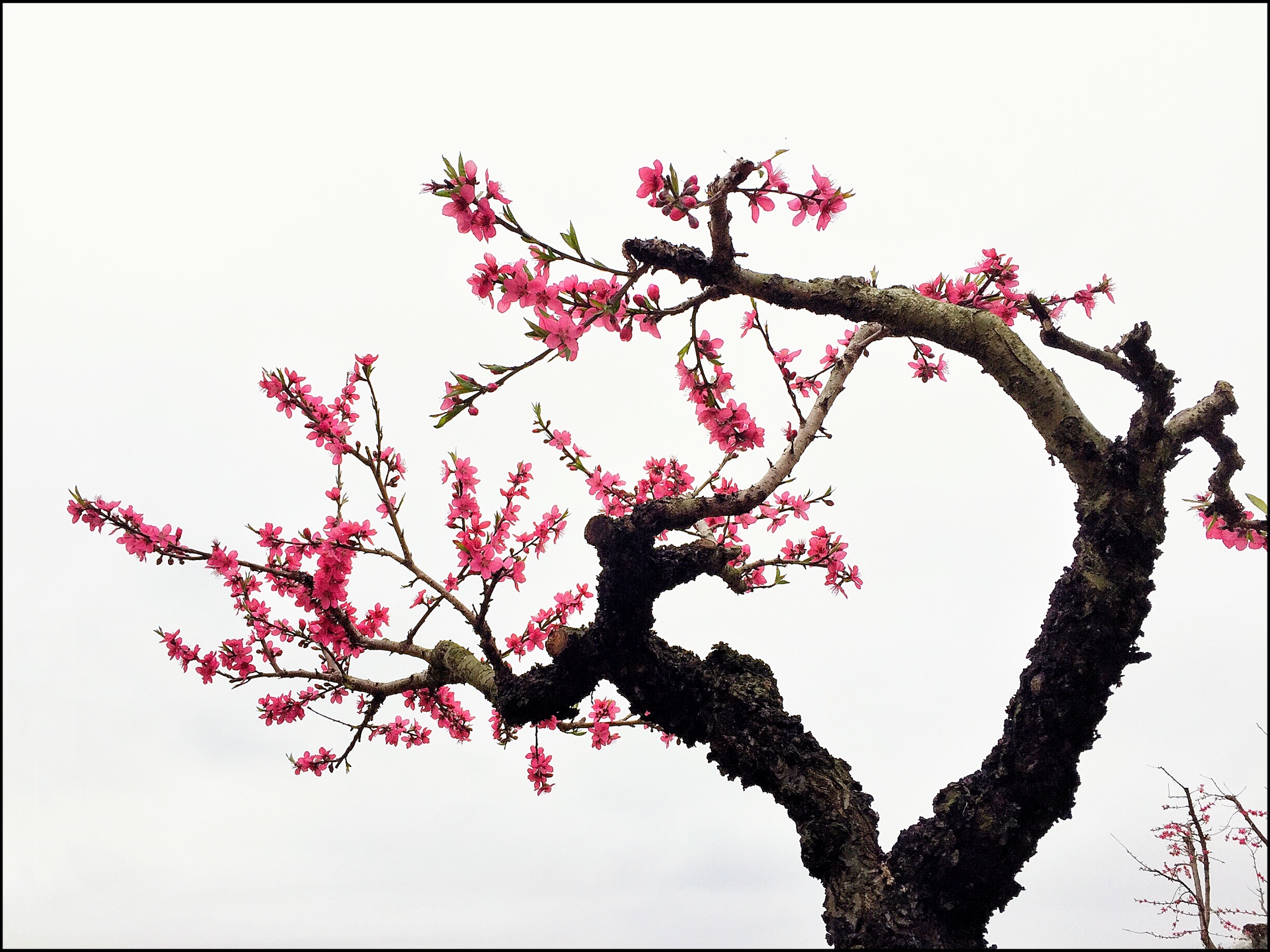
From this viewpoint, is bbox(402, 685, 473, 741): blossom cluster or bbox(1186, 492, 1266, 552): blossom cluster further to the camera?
bbox(402, 685, 473, 741): blossom cluster

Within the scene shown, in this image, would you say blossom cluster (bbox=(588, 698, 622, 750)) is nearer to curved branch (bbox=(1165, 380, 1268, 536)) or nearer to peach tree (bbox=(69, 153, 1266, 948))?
peach tree (bbox=(69, 153, 1266, 948))

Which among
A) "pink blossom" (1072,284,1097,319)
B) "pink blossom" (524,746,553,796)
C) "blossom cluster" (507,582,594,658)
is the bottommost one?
"pink blossom" (524,746,553,796)

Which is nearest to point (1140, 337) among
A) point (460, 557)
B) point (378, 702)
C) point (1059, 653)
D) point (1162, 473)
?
point (1162, 473)

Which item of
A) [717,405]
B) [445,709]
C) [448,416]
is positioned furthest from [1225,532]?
[445,709]

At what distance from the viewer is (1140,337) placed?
98.8 inches

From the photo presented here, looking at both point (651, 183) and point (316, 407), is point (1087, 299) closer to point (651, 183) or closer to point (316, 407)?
point (651, 183)

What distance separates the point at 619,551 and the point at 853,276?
1.30 m

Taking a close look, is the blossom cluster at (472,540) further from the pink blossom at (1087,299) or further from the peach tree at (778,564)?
the pink blossom at (1087,299)

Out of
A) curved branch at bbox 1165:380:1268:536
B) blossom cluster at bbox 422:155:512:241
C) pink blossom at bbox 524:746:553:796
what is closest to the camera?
blossom cluster at bbox 422:155:512:241

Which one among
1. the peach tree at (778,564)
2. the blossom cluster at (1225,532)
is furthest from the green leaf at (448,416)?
the blossom cluster at (1225,532)

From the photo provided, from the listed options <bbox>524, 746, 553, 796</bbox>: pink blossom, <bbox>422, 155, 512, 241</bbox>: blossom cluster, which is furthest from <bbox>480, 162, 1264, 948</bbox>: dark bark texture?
<bbox>524, 746, 553, 796</bbox>: pink blossom

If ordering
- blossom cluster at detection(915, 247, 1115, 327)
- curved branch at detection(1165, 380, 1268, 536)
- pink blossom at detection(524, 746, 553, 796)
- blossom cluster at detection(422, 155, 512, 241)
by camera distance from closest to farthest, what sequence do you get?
blossom cluster at detection(422, 155, 512, 241)
curved branch at detection(1165, 380, 1268, 536)
blossom cluster at detection(915, 247, 1115, 327)
pink blossom at detection(524, 746, 553, 796)

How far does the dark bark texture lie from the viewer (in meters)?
2.38

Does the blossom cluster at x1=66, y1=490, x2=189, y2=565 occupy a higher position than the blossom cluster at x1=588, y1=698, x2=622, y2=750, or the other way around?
the blossom cluster at x1=66, y1=490, x2=189, y2=565
